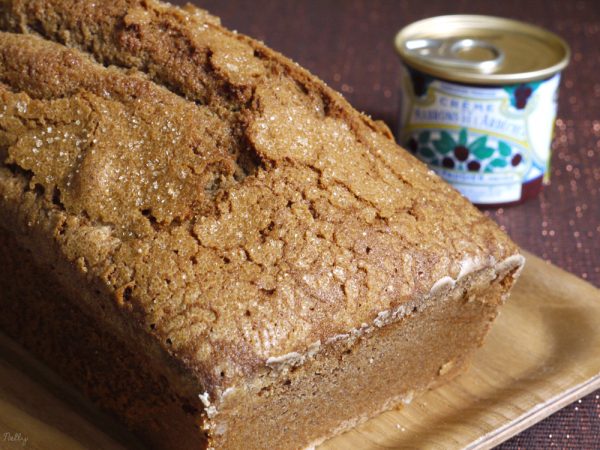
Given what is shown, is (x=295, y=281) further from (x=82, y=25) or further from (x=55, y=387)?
(x=82, y=25)

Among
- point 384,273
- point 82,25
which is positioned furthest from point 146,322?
point 82,25

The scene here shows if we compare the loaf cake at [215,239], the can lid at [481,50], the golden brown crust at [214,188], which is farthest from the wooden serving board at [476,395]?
the can lid at [481,50]

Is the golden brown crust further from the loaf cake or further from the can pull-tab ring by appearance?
the can pull-tab ring

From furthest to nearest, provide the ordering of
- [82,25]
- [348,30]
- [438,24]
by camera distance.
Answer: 1. [348,30]
2. [438,24]
3. [82,25]

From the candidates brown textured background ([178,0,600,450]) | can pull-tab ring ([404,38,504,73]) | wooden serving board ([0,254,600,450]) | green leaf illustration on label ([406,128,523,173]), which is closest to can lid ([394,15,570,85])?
can pull-tab ring ([404,38,504,73])

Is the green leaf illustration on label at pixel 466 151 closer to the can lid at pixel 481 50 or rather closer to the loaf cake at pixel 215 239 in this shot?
the can lid at pixel 481 50

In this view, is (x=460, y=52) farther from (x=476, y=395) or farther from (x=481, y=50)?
(x=476, y=395)
